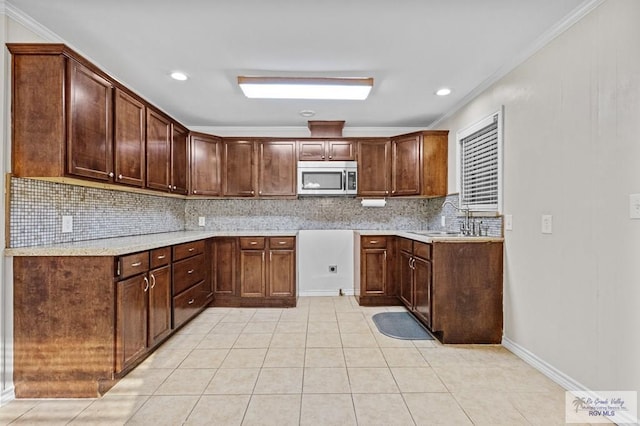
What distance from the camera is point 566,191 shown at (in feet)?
6.80

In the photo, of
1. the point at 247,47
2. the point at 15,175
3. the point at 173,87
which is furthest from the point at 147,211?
the point at 247,47

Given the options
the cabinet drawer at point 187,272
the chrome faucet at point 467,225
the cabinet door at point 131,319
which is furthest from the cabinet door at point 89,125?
the chrome faucet at point 467,225

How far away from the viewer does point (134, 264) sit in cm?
223

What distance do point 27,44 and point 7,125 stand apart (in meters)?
0.49

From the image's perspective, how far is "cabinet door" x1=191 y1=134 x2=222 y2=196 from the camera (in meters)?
4.03

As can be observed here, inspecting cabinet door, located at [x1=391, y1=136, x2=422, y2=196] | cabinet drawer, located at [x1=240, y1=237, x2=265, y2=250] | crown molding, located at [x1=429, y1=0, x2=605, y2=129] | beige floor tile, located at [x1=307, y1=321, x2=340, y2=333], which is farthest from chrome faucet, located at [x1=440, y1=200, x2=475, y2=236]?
cabinet drawer, located at [x1=240, y1=237, x2=265, y2=250]

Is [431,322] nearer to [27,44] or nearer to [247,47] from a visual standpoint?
[247,47]

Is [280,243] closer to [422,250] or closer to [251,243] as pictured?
[251,243]

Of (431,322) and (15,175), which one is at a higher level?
(15,175)

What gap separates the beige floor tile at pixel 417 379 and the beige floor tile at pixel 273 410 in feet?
2.28

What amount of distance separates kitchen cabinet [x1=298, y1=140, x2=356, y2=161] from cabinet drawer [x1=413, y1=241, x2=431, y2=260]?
157 centimetres

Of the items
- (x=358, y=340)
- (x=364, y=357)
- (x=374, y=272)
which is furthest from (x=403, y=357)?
(x=374, y=272)

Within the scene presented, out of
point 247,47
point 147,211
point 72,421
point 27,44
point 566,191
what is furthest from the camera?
point 147,211

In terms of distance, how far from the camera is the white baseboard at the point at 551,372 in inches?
66.3
